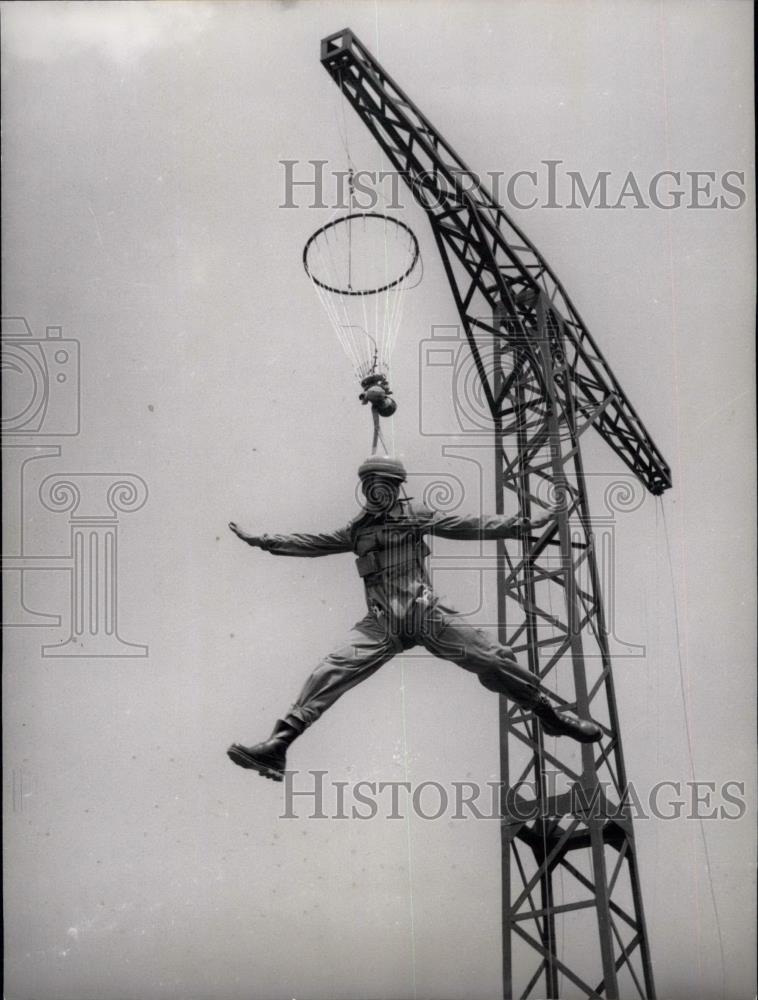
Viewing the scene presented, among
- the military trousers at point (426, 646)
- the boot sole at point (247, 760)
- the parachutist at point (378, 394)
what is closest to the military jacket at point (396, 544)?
the military trousers at point (426, 646)

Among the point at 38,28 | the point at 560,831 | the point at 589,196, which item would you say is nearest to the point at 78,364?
the point at 38,28

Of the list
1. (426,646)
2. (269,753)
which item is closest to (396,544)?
(426,646)

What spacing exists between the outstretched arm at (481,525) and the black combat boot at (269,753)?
172 centimetres

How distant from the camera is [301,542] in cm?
810

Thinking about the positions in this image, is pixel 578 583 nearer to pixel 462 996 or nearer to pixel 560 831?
pixel 560 831

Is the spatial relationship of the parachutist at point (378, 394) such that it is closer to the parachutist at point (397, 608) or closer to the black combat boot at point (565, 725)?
the parachutist at point (397, 608)

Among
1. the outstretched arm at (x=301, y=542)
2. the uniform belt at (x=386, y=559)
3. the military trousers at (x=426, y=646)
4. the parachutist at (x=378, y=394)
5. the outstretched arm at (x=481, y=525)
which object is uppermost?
the parachutist at (x=378, y=394)

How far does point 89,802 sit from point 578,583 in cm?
486

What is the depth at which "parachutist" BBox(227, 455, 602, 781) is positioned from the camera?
25.5 feet

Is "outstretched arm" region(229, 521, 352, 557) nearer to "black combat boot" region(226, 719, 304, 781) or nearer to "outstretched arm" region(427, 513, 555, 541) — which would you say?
"outstretched arm" region(427, 513, 555, 541)

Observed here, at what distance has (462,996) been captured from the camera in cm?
1004

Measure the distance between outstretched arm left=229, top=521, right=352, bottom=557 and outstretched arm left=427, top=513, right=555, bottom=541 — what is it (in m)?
0.67

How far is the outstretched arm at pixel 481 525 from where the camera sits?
307 inches

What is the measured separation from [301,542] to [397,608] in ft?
2.79
